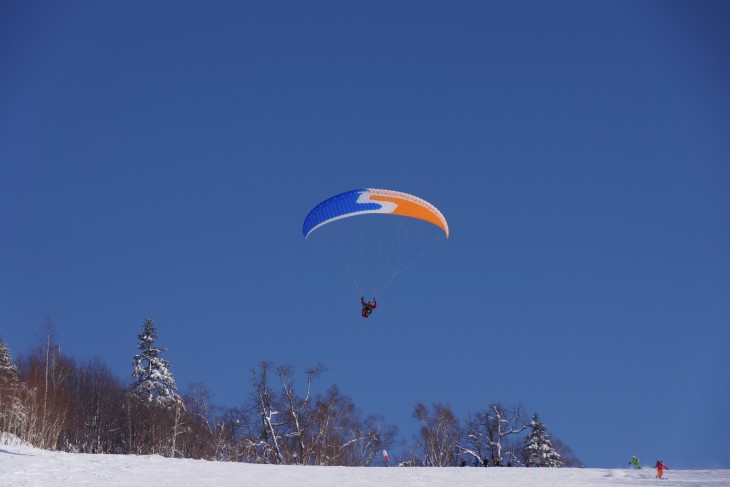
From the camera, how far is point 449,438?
2080 inches

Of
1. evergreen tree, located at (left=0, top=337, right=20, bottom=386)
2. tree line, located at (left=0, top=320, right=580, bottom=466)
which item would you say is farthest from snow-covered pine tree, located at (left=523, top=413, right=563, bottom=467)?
evergreen tree, located at (left=0, top=337, right=20, bottom=386)

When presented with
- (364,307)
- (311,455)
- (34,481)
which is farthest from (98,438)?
(34,481)

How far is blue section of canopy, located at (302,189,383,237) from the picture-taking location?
3497cm

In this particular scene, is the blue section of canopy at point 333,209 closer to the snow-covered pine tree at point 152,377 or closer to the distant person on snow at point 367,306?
the distant person on snow at point 367,306

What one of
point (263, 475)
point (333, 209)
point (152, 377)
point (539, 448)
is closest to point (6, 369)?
point (152, 377)

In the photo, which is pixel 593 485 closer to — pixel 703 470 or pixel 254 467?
pixel 703 470

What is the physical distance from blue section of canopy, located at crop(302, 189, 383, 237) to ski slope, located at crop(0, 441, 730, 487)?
10.0 metres

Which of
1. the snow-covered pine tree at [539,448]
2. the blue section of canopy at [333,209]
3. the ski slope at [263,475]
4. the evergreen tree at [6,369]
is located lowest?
the ski slope at [263,475]

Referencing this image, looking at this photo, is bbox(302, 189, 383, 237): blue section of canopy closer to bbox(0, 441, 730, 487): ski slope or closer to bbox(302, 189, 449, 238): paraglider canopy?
bbox(302, 189, 449, 238): paraglider canopy

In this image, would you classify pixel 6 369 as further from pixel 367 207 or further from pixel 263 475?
pixel 263 475

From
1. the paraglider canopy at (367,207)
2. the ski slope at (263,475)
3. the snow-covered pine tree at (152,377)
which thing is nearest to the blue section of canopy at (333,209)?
the paraglider canopy at (367,207)

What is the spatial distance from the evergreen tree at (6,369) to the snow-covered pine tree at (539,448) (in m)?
30.9

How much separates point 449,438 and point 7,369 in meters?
27.2

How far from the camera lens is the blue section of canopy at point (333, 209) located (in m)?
35.0
